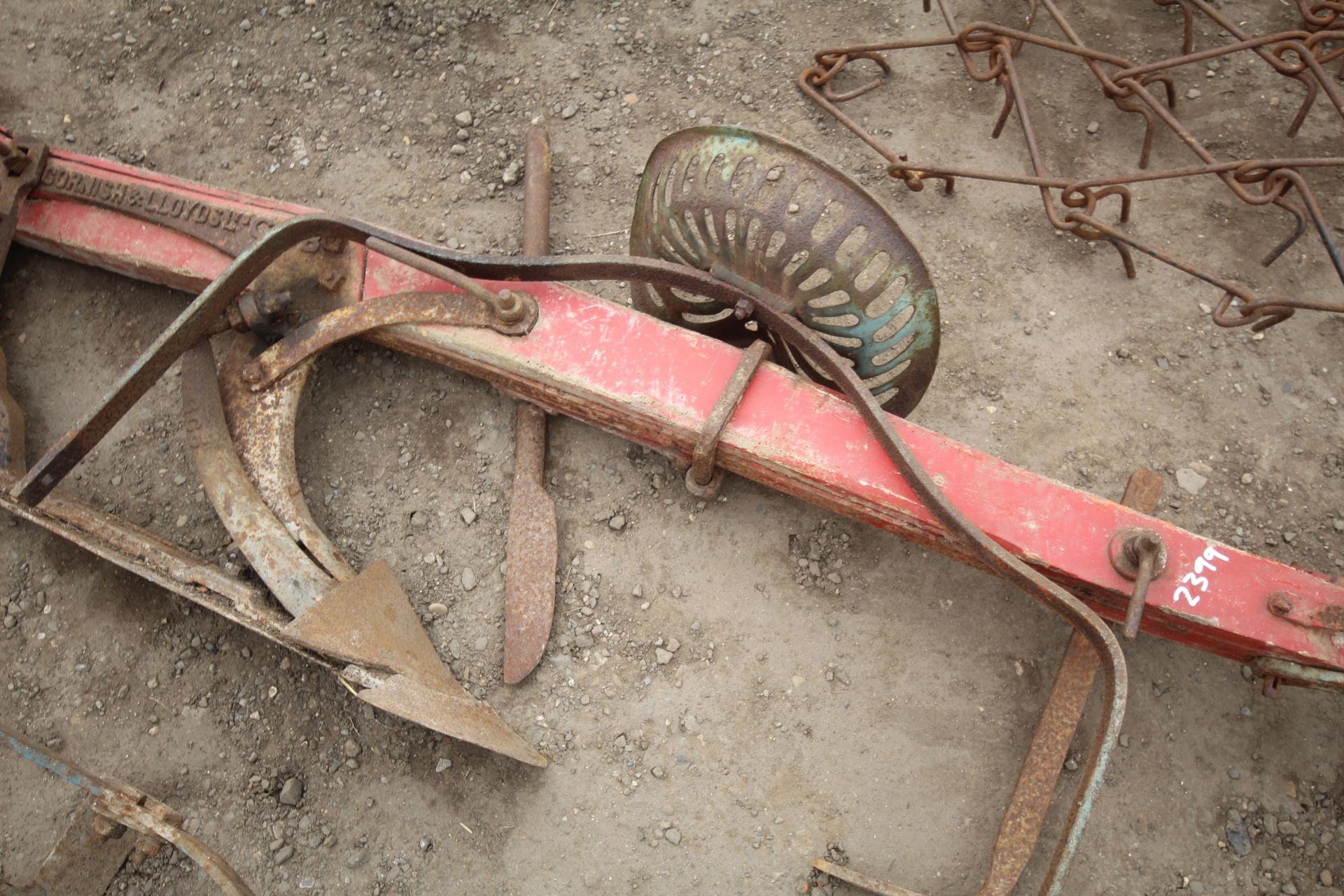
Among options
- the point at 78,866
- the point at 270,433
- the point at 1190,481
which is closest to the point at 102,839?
the point at 78,866

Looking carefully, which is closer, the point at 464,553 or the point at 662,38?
the point at 464,553

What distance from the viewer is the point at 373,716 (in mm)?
2822

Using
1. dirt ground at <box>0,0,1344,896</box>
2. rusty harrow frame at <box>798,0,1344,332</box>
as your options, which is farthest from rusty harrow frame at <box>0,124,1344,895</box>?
rusty harrow frame at <box>798,0,1344,332</box>

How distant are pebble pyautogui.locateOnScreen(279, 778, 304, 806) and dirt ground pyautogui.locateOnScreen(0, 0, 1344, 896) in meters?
0.01

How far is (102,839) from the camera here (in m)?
2.46

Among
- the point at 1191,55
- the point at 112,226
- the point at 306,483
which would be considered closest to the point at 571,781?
the point at 306,483

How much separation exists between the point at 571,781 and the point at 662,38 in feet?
9.62

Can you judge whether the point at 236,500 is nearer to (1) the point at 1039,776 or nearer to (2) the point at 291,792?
(2) the point at 291,792

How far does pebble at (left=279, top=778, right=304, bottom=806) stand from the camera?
274 centimetres

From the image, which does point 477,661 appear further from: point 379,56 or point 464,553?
point 379,56

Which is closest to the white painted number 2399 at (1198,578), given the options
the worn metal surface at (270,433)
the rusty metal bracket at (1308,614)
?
the rusty metal bracket at (1308,614)

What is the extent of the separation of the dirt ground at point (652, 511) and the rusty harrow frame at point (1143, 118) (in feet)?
0.35

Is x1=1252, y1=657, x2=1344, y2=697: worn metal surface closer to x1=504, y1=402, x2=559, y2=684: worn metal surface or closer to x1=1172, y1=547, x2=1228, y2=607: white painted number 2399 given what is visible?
x1=1172, y1=547, x2=1228, y2=607: white painted number 2399

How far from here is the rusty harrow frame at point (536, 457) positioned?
228 centimetres
